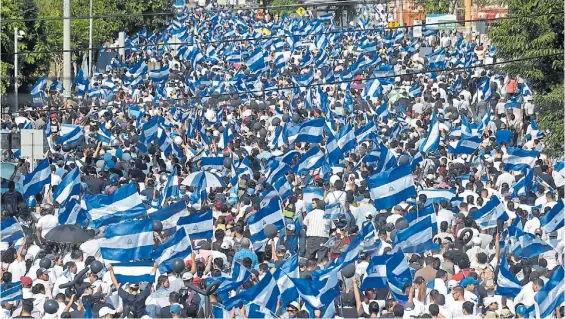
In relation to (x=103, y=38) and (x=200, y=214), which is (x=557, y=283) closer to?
(x=200, y=214)

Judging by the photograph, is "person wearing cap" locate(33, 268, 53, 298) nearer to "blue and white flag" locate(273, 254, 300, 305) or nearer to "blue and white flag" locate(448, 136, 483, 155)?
"blue and white flag" locate(273, 254, 300, 305)

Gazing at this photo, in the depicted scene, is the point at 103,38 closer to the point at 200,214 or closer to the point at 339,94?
the point at 339,94

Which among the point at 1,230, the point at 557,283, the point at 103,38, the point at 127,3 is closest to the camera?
the point at 557,283

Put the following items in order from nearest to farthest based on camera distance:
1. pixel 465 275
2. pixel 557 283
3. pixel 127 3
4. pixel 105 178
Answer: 1. pixel 557 283
2. pixel 465 275
3. pixel 105 178
4. pixel 127 3

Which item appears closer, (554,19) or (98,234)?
(98,234)

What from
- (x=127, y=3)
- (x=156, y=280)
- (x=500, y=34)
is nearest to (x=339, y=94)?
(x=500, y=34)

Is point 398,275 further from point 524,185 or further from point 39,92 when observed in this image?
point 39,92

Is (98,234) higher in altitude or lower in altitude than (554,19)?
lower

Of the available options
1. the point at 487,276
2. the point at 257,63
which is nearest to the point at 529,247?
the point at 487,276
